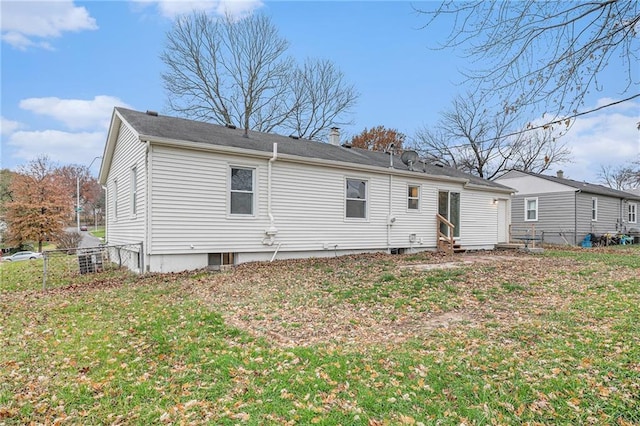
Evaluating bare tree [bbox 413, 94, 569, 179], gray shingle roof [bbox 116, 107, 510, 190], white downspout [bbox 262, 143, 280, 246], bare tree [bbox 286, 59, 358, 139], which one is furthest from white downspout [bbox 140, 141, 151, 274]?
bare tree [bbox 413, 94, 569, 179]

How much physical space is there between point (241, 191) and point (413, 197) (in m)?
6.78

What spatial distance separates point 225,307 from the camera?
234 inches

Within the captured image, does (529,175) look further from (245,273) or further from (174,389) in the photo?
(174,389)

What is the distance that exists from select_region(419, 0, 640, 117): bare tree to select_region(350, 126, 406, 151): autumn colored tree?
96.0ft

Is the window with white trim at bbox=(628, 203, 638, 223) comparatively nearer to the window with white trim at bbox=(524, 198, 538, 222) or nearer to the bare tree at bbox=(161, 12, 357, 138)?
the window with white trim at bbox=(524, 198, 538, 222)

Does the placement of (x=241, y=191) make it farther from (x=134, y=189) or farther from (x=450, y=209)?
(x=450, y=209)

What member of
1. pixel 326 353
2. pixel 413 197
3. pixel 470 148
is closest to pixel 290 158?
pixel 413 197

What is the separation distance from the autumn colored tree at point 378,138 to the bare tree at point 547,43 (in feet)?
96.0

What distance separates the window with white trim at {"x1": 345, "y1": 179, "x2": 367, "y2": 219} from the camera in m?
12.2

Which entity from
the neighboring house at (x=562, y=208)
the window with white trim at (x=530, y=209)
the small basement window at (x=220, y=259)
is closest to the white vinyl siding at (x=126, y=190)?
the small basement window at (x=220, y=259)

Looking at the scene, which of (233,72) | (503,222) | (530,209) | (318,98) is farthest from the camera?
(318,98)

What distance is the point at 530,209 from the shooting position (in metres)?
22.4

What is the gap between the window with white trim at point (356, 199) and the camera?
480 inches

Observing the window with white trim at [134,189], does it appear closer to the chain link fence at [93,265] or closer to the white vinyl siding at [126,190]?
the white vinyl siding at [126,190]
